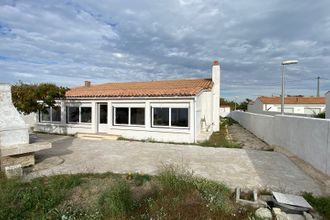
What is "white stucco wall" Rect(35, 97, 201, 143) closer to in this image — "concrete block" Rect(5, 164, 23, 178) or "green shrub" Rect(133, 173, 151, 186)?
"green shrub" Rect(133, 173, 151, 186)

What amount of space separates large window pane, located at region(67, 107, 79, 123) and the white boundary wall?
1429cm

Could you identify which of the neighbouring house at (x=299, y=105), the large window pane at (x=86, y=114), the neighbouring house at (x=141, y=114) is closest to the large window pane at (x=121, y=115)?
the neighbouring house at (x=141, y=114)

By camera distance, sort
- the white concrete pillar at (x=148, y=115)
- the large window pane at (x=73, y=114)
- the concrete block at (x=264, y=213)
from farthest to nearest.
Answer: the large window pane at (x=73, y=114) < the white concrete pillar at (x=148, y=115) < the concrete block at (x=264, y=213)

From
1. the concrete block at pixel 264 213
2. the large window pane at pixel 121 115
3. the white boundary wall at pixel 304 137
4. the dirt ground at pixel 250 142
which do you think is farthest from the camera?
the large window pane at pixel 121 115

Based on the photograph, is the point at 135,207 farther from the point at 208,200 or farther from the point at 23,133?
the point at 23,133

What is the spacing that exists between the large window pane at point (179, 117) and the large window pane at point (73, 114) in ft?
27.3

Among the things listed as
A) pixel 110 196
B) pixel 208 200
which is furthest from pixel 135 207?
pixel 208 200

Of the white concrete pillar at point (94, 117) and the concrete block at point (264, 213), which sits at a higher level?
the white concrete pillar at point (94, 117)

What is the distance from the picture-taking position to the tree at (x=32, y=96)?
13.5m

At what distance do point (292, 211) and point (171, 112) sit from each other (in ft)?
34.0

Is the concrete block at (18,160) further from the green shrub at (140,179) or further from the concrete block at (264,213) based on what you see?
the concrete block at (264,213)

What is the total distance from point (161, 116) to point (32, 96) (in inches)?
309

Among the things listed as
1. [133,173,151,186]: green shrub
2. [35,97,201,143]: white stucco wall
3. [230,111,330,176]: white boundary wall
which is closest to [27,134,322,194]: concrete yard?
[230,111,330,176]: white boundary wall

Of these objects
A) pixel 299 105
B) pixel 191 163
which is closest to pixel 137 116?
pixel 191 163
